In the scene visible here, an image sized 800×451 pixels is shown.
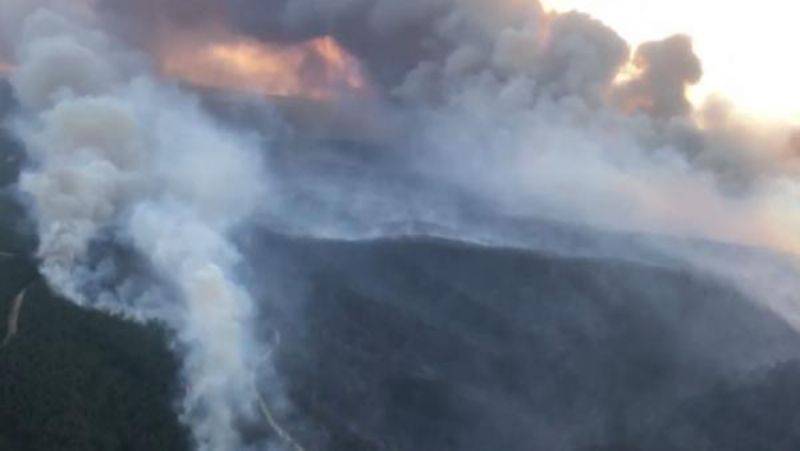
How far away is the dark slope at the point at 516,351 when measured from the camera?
57.0m

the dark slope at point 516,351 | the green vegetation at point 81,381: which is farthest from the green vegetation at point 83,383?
the dark slope at point 516,351

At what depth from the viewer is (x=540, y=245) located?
69.4 metres

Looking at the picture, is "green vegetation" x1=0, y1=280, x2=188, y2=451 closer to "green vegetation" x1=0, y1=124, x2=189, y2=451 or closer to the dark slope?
"green vegetation" x1=0, y1=124, x2=189, y2=451

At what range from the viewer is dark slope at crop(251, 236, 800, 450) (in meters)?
57.0

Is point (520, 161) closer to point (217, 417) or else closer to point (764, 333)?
point (764, 333)

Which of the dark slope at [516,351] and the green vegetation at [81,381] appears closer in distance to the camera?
the green vegetation at [81,381]

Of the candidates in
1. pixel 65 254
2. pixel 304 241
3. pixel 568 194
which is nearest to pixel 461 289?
pixel 304 241

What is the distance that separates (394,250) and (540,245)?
32.9 ft

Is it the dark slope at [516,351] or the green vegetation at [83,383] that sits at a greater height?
the dark slope at [516,351]

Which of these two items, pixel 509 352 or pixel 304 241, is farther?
pixel 304 241

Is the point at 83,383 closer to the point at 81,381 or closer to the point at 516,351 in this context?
the point at 81,381

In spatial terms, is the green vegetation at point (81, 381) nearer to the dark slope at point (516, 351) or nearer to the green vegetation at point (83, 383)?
the green vegetation at point (83, 383)

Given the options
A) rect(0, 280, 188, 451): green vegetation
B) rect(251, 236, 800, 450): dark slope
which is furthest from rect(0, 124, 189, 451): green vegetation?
rect(251, 236, 800, 450): dark slope

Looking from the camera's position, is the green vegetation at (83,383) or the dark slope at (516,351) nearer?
the green vegetation at (83,383)
